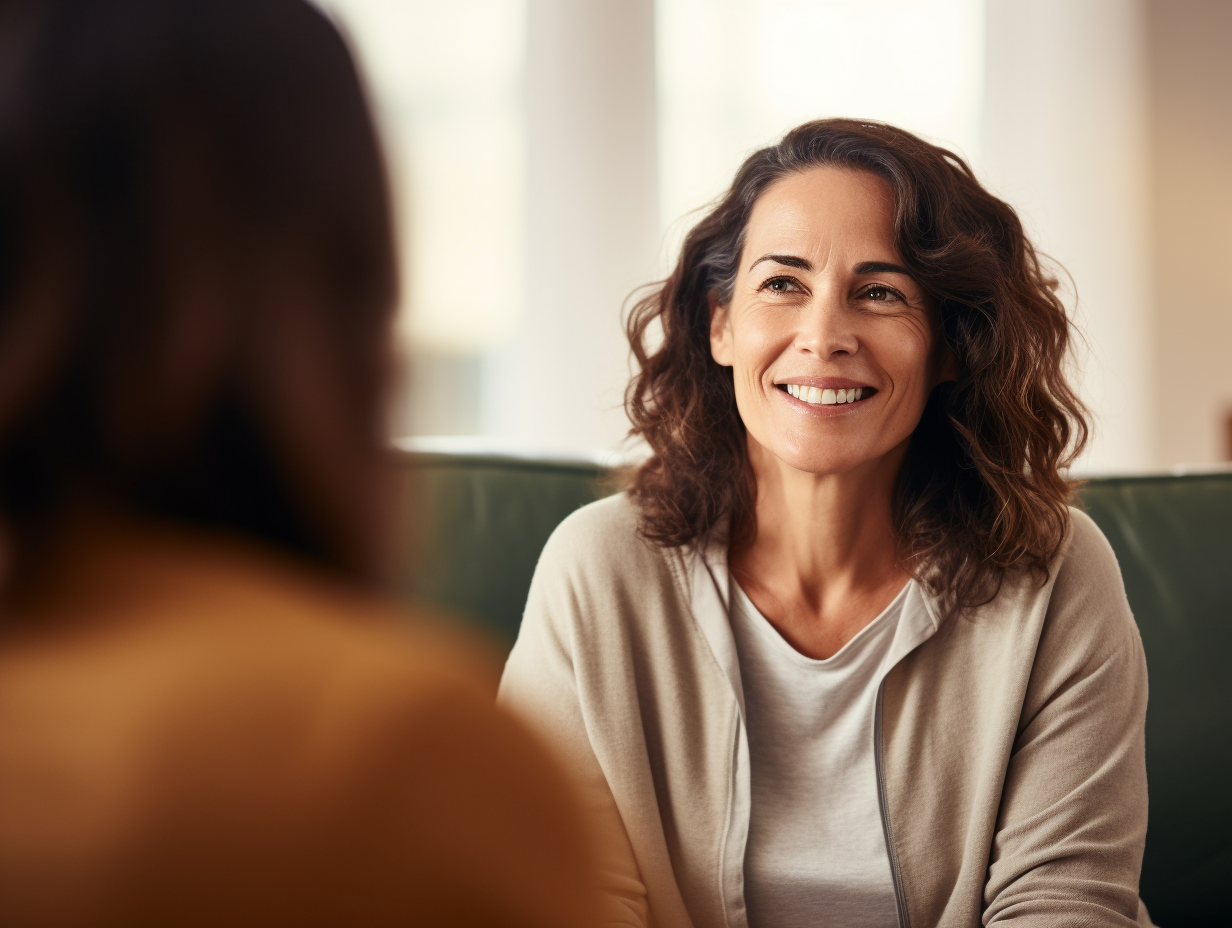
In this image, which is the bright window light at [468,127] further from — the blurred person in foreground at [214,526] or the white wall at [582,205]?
the blurred person in foreground at [214,526]

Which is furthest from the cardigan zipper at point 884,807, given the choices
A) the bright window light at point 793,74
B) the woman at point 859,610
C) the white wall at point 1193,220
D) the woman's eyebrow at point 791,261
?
the white wall at point 1193,220

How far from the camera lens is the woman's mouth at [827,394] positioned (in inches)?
53.1

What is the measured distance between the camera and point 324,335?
1.73 ft

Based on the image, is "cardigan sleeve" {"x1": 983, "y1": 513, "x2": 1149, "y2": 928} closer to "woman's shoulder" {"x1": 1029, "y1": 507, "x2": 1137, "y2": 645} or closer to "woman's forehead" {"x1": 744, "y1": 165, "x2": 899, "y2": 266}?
"woman's shoulder" {"x1": 1029, "y1": 507, "x2": 1137, "y2": 645}

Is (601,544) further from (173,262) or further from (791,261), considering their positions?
(173,262)

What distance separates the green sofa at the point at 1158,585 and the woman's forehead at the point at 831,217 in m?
0.46

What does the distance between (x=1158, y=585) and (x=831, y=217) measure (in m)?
0.69

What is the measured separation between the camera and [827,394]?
1.35 m

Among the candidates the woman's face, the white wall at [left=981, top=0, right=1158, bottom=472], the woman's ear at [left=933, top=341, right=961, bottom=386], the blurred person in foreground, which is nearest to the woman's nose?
the woman's face

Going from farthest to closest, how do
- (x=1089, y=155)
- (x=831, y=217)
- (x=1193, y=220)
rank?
(x=1193, y=220), (x=1089, y=155), (x=831, y=217)

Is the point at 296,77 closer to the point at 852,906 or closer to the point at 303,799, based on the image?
the point at 303,799

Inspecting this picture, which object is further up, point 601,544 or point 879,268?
point 879,268

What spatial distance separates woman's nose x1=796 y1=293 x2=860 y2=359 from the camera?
53.0 inches

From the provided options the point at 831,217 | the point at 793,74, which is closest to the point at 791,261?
the point at 831,217
